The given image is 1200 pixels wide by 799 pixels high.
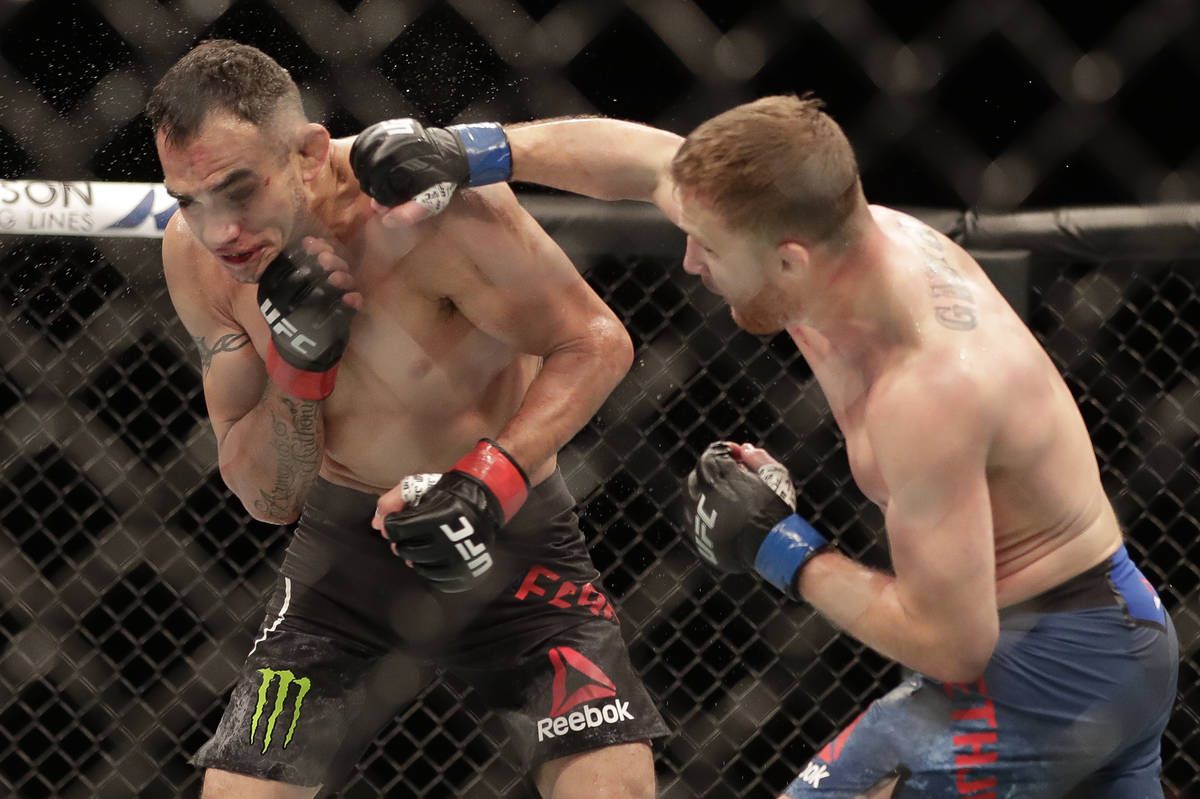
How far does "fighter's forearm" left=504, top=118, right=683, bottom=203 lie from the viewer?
1.68 metres

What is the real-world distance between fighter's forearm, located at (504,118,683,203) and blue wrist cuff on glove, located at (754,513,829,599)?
490 mm

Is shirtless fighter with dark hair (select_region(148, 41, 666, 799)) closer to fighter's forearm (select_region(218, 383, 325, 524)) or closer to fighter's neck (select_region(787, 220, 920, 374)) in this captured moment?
fighter's forearm (select_region(218, 383, 325, 524))

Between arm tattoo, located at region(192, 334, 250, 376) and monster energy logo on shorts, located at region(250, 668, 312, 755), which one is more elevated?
arm tattoo, located at region(192, 334, 250, 376)

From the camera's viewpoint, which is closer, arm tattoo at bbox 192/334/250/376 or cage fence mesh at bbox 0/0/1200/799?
arm tattoo at bbox 192/334/250/376

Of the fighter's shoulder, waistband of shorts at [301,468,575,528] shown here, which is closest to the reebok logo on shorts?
waistband of shorts at [301,468,575,528]

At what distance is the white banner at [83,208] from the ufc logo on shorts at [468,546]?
2.39ft

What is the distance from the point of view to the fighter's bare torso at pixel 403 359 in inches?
65.7

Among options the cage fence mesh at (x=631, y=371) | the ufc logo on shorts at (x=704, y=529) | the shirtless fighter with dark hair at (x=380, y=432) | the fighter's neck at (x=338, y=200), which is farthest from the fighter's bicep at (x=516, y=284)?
the cage fence mesh at (x=631, y=371)

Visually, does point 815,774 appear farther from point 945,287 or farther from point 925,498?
point 945,287

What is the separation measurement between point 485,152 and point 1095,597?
85 centimetres

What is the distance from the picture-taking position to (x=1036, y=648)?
1.40 m

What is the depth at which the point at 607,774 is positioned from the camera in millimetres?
1641

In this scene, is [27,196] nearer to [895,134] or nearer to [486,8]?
[486,8]

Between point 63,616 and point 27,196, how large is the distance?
1.03 m
